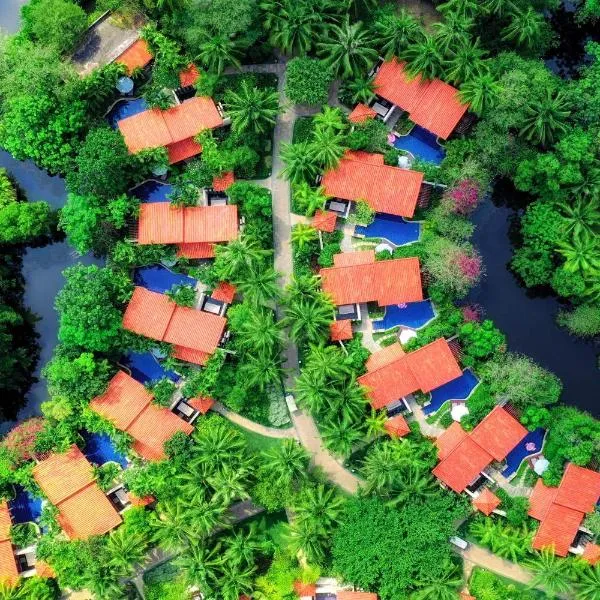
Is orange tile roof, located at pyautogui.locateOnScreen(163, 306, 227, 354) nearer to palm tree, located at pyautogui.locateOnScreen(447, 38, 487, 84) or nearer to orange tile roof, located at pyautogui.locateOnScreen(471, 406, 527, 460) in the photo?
orange tile roof, located at pyautogui.locateOnScreen(471, 406, 527, 460)

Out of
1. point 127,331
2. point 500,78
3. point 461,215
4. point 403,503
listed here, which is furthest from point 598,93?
point 127,331

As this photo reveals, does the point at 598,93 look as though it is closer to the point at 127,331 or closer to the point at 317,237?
the point at 317,237

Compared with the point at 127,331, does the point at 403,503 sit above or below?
below

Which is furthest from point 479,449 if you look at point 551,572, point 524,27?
point 524,27

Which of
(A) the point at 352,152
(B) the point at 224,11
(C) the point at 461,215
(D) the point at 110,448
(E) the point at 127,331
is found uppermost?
(B) the point at 224,11

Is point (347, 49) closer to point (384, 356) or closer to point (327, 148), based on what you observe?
point (327, 148)

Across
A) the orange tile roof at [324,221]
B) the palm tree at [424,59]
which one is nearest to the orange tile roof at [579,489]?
the orange tile roof at [324,221]

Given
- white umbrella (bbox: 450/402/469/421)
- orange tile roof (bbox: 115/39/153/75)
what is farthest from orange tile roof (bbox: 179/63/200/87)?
white umbrella (bbox: 450/402/469/421)
